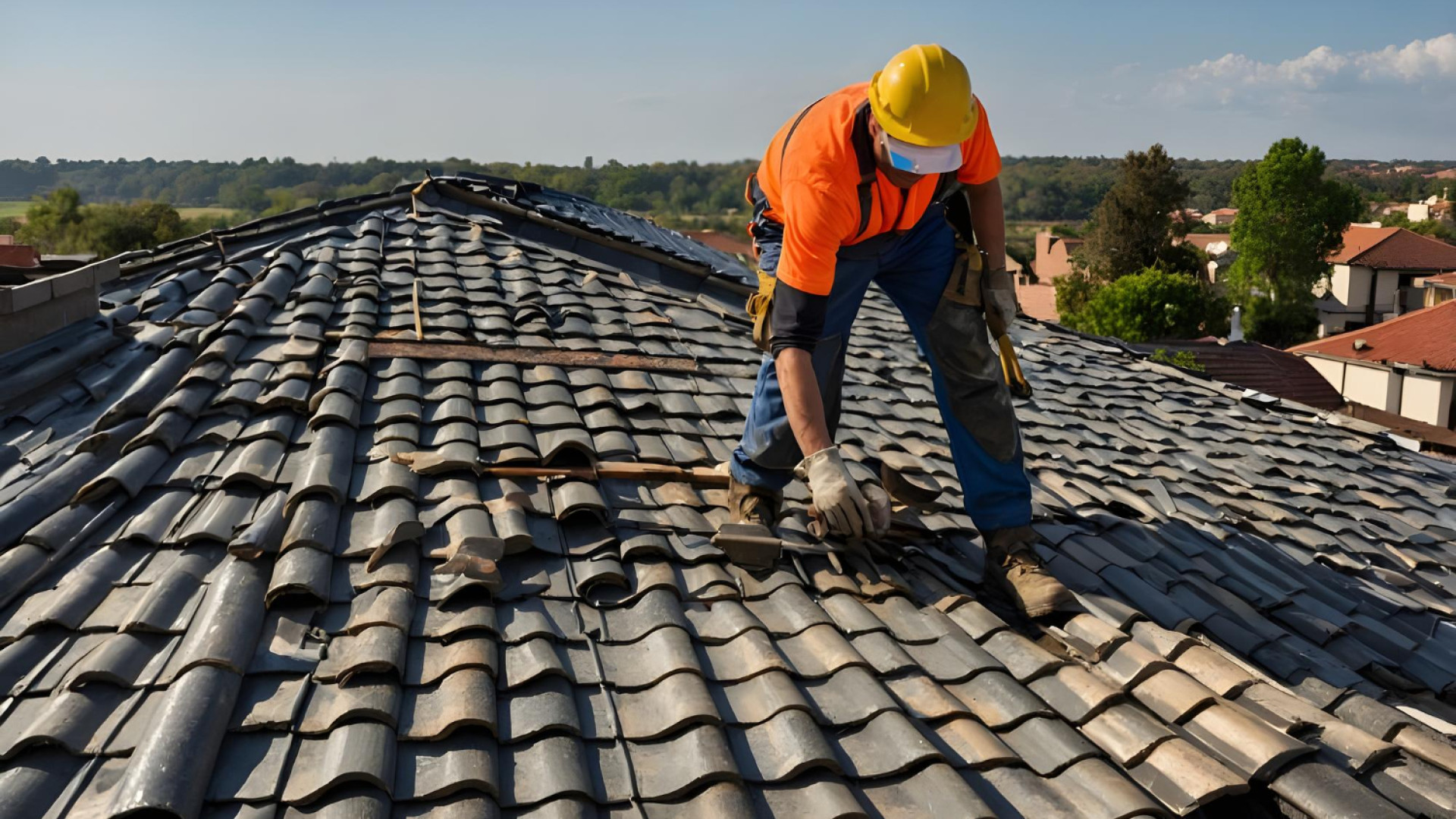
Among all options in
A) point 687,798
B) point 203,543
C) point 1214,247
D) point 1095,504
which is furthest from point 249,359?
point 1214,247

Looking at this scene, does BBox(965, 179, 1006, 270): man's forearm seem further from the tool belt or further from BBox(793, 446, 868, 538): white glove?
BBox(793, 446, 868, 538): white glove

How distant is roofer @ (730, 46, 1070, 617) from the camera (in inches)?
133

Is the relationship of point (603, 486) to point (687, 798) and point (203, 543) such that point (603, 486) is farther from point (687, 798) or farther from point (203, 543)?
point (687, 798)

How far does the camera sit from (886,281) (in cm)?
407

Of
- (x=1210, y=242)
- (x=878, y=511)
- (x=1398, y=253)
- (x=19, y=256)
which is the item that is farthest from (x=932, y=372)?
(x=1210, y=242)

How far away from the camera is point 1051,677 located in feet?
10.3

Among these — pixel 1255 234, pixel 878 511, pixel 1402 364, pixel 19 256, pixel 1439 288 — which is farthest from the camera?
pixel 1255 234

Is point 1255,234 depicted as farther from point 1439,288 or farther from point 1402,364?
point 1402,364

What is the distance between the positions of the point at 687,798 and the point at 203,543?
6.27 ft

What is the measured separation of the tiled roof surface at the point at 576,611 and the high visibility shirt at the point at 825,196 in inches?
40.1

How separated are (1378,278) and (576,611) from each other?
56.7m

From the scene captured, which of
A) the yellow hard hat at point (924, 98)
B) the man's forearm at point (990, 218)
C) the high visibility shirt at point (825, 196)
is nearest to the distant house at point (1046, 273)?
the man's forearm at point (990, 218)

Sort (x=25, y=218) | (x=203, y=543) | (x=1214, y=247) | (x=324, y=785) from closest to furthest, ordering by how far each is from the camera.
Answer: (x=324, y=785) < (x=203, y=543) < (x=25, y=218) < (x=1214, y=247)

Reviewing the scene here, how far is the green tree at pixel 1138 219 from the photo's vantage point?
1827 inches
